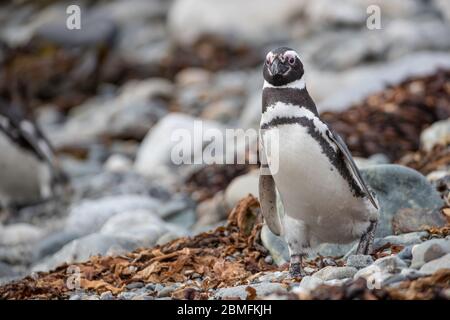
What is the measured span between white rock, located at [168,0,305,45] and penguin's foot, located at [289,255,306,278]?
1263 centimetres

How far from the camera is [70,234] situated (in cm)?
771

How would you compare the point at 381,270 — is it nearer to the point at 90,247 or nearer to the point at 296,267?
the point at 296,267

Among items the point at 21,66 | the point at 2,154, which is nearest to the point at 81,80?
the point at 21,66

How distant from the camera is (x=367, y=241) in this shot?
5133mm

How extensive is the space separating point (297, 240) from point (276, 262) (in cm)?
40

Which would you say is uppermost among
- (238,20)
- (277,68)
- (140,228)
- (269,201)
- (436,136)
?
(238,20)

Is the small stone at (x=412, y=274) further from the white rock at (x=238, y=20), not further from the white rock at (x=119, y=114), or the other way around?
the white rock at (x=238, y=20)

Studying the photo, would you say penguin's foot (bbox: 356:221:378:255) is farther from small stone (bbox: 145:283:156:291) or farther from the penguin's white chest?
small stone (bbox: 145:283:156:291)

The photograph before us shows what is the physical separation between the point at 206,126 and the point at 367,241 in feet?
21.0

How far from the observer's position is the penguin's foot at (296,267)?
4914mm

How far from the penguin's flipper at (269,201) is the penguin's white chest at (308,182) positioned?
235 millimetres

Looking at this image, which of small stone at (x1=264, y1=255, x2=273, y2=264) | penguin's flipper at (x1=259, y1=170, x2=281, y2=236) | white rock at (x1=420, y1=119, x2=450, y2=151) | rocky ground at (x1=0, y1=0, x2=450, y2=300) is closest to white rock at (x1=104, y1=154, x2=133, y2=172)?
rocky ground at (x1=0, y1=0, x2=450, y2=300)

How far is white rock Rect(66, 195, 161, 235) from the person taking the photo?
8.10m

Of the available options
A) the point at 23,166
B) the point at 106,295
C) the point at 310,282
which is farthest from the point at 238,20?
the point at 310,282
